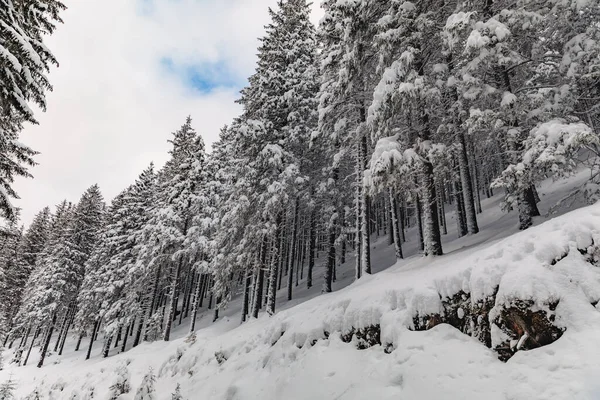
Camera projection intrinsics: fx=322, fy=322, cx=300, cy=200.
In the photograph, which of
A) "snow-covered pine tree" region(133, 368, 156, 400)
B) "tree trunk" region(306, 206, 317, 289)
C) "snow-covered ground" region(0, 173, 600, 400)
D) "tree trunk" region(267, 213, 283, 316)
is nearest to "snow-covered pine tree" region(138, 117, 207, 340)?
"tree trunk" region(267, 213, 283, 316)

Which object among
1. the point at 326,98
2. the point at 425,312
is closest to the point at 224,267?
the point at 326,98

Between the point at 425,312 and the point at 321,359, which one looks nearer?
the point at 425,312

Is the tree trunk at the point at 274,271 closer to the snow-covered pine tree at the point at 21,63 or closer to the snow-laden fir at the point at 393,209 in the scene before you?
the snow-laden fir at the point at 393,209

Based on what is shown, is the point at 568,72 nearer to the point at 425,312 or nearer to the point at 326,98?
A: the point at 425,312

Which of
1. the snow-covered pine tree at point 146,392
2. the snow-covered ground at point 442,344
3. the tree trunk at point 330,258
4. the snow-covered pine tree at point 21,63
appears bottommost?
the snow-covered pine tree at point 146,392

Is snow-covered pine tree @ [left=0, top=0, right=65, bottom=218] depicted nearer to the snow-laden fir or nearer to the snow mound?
the snow-laden fir

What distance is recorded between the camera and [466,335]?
19.6 ft

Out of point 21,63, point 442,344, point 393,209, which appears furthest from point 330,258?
point 21,63

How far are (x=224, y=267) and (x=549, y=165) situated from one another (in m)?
17.1

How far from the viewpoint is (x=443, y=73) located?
42.2ft

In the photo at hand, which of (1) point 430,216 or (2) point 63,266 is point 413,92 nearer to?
(1) point 430,216

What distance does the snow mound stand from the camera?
184 inches

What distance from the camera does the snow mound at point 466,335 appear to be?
4.67 metres

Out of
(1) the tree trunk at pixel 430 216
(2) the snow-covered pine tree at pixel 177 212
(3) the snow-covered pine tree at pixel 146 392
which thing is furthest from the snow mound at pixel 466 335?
(2) the snow-covered pine tree at pixel 177 212
